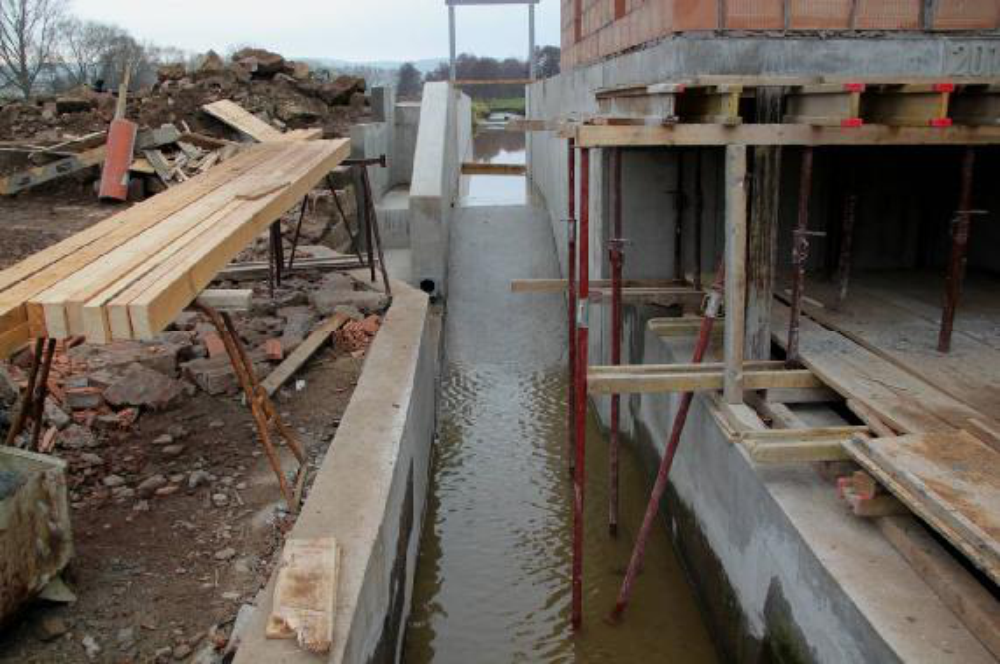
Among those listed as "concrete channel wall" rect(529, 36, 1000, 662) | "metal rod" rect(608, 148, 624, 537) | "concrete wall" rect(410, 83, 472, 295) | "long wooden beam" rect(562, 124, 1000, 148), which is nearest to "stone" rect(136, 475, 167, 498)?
"metal rod" rect(608, 148, 624, 537)

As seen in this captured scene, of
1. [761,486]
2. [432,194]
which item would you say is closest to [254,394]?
[761,486]

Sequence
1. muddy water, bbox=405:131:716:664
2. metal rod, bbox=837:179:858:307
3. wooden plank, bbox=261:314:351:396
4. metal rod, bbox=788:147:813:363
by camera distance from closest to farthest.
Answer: metal rod, bbox=788:147:813:363 → muddy water, bbox=405:131:716:664 → metal rod, bbox=837:179:858:307 → wooden plank, bbox=261:314:351:396

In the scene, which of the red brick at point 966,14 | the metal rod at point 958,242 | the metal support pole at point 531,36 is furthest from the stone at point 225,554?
the metal support pole at point 531,36

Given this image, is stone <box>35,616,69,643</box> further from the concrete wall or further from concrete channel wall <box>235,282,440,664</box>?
the concrete wall

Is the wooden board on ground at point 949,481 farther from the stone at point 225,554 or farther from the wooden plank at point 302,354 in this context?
the wooden plank at point 302,354

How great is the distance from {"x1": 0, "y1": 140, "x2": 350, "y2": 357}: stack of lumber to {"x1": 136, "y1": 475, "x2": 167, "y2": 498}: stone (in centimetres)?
152

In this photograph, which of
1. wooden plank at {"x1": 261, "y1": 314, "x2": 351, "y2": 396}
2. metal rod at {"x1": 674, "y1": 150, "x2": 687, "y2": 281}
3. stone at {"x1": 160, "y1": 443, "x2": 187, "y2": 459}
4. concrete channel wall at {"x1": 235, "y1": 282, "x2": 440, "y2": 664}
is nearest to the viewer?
concrete channel wall at {"x1": 235, "y1": 282, "x2": 440, "y2": 664}

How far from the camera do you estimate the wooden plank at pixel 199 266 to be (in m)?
3.91

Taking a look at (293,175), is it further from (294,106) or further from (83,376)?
(294,106)

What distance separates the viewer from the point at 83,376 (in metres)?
6.83

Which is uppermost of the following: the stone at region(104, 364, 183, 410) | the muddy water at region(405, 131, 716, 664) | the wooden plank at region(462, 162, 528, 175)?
the wooden plank at region(462, 162, 528, 175)

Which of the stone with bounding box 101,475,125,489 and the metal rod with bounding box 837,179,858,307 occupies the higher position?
the metal rod with bounding box 837,179,858,307

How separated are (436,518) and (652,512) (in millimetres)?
2675

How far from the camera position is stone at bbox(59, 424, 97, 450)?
19.4ft
